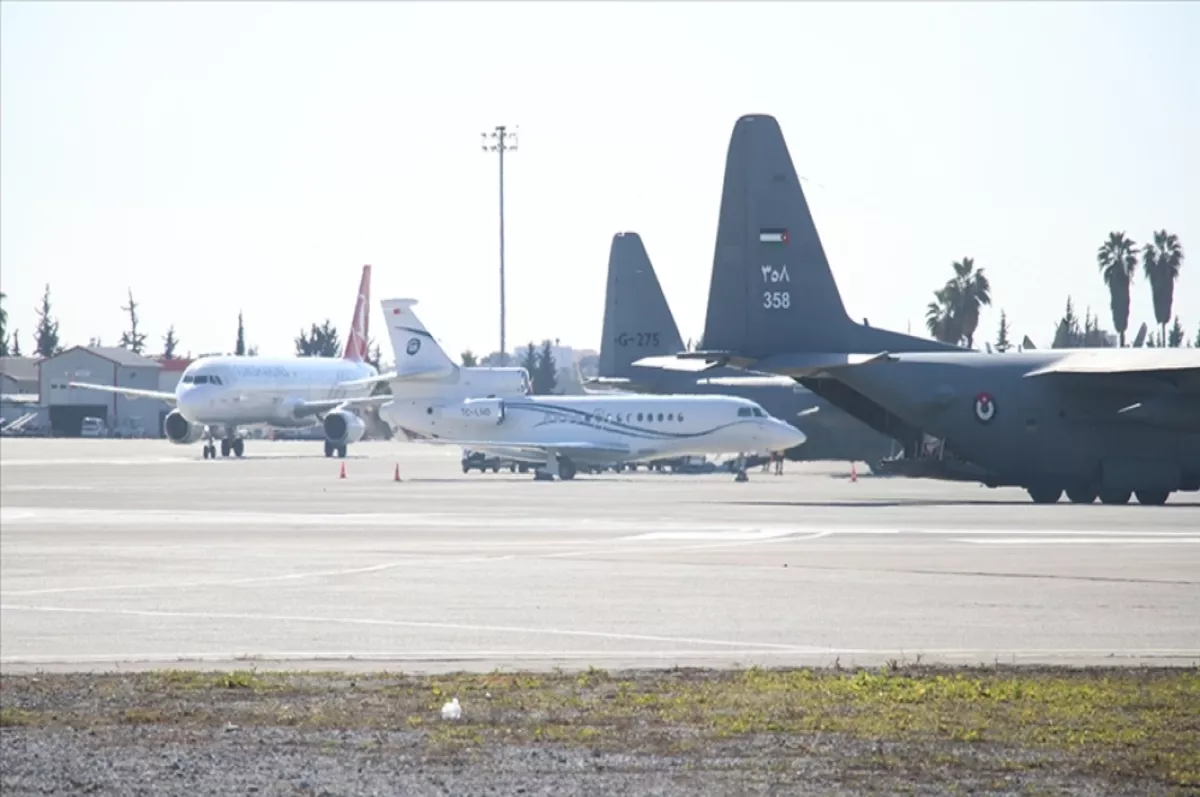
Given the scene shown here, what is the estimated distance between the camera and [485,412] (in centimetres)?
6038

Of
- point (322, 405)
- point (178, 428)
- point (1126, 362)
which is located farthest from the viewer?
point (178, 428)

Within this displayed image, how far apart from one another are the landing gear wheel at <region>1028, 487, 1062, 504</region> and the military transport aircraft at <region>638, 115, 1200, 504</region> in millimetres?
21

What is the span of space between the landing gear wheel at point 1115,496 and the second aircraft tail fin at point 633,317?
27.4 m

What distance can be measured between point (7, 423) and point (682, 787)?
135 meters

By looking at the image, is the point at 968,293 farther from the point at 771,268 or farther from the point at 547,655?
the point at 547,655

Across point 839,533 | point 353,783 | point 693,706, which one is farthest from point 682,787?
point 839,533

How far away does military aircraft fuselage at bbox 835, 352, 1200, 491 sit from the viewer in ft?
121

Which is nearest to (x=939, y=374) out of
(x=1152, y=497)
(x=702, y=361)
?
(x=1152, y=497)

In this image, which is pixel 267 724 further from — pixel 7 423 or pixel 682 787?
pixel 7 423

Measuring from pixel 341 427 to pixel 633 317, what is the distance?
1912cm

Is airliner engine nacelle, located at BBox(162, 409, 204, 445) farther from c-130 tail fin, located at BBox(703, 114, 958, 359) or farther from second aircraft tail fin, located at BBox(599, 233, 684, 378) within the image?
c-130 tail fin, located at BBox(703, 114, 958, 359)

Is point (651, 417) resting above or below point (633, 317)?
below

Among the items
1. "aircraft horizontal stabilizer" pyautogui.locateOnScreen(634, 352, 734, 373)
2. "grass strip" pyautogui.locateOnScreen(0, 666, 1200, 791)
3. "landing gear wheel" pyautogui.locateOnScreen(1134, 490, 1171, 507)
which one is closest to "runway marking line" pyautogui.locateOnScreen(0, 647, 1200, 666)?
"grass strip" pyautogui.locateOnScreen(0, 666, 1200, 791)

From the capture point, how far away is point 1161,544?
2366 centimetres
